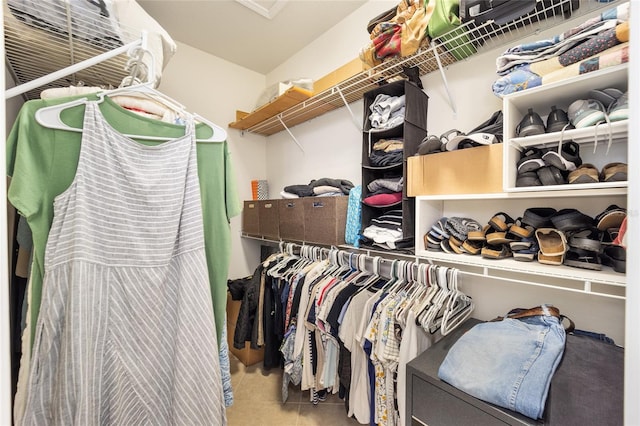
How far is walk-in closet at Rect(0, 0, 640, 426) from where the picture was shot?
25.2 inches

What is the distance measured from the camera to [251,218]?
235 centimetres

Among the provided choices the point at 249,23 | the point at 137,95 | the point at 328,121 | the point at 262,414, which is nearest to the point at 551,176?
the point at 137,95

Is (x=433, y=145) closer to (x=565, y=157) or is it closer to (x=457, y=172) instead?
(x=457, y=172)

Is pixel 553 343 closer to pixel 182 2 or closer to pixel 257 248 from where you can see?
pixel 257 248

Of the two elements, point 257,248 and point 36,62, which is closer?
point 36,62

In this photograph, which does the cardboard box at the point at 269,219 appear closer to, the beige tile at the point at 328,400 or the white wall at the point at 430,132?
the white wall at the point at 430,132

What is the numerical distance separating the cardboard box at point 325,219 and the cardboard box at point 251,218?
26.7 inches

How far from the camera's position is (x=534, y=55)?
3.28ft

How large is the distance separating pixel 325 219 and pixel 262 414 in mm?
1239

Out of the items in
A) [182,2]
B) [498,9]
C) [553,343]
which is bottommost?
[553,343]

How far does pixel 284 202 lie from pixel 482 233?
1272 millimetres

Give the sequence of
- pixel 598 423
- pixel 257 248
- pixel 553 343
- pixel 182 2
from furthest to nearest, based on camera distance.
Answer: pixel 257 248 → pixel 182 2 → pixel 553 343 → pixel 598 423

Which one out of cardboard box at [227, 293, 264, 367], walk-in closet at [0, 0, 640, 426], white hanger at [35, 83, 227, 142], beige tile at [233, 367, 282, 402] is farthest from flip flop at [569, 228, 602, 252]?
cardboard box at [227, 293, 264, 367]

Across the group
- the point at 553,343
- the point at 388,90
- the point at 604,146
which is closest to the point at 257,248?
the point at 388,90
